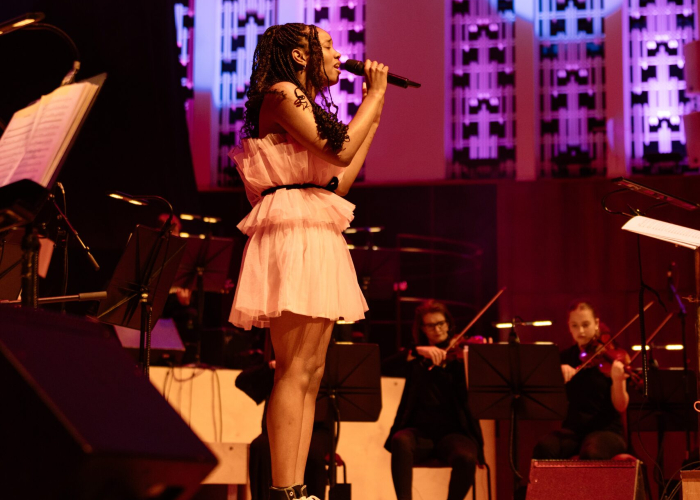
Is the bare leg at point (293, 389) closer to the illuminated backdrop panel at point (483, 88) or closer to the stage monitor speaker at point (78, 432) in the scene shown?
the stage monitor speaker at point (78, 432)

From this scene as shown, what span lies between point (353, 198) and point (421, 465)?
3797 mm

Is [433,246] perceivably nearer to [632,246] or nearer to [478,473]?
[632,246]

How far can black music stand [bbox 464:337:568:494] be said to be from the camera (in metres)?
4.10

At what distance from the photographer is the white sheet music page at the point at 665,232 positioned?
9.43 feet

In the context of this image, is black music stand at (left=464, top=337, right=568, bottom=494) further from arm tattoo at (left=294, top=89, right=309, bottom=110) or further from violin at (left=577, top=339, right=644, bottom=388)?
arm tattoo at (left=294, top=89, right=309, bottom=110)

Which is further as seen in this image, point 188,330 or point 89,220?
point 89,220

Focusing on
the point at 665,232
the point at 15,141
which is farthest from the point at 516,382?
the point at 15,141

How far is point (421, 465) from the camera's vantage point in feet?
14.0

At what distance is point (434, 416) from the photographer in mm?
4461

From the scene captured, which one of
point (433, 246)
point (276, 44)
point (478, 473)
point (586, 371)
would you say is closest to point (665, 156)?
point (433, 246)

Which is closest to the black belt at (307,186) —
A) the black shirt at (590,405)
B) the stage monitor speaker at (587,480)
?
the stage monitor speaker at (587,480)

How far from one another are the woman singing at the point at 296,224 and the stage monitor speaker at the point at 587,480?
130cm

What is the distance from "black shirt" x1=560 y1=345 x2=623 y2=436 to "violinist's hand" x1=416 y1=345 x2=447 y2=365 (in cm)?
74

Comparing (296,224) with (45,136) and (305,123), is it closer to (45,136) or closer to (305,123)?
(305,123)
